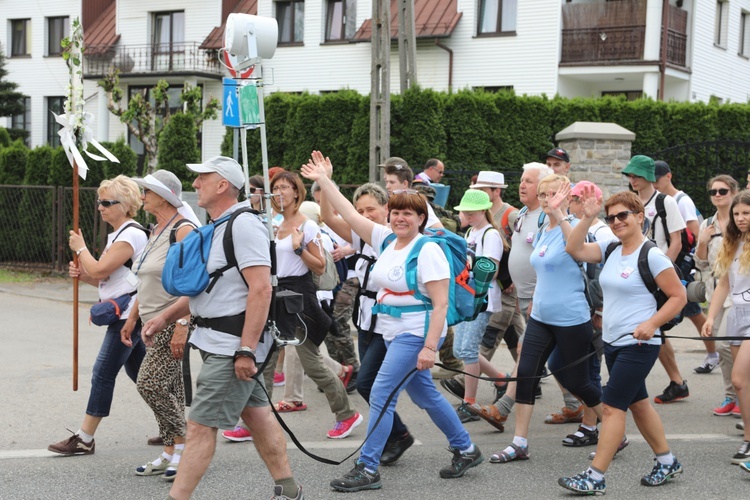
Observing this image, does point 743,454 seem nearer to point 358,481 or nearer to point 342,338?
point 358,481

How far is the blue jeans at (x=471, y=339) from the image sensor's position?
6.92 metres

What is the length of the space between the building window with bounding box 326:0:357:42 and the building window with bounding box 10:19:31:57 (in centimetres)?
1347

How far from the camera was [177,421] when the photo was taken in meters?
5.53

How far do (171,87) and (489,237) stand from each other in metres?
27.9

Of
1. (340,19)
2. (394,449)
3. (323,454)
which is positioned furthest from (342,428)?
(340,19)

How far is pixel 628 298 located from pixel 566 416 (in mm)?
1949

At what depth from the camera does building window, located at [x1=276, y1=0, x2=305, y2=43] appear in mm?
30062

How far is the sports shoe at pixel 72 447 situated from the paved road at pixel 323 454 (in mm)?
54

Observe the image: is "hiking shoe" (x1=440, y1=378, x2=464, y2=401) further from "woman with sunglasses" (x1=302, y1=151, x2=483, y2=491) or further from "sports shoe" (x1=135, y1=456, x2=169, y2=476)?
"sports shoe" (x1=135, y1=456, x2=169, y2=476)

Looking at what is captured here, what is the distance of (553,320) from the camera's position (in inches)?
227

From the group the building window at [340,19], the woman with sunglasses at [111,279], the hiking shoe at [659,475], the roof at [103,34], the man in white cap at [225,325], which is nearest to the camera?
the man in white cap at [225,325]

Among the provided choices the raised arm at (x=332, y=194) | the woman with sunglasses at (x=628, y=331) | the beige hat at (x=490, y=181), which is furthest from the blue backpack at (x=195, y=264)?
the beige hat at (x=490, y=181)

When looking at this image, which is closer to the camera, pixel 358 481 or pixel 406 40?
pixel 358 481

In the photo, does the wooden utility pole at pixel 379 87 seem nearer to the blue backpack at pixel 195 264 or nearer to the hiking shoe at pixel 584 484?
the hiking shoe at pixel 584 484
